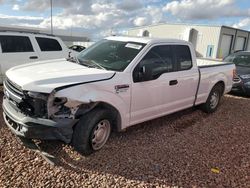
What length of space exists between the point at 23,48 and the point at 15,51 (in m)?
0.25

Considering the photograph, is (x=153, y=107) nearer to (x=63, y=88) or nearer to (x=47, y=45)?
(x=63, y=88)

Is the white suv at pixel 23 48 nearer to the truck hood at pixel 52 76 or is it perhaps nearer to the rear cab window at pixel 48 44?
the rear cab window at pixel 48 44

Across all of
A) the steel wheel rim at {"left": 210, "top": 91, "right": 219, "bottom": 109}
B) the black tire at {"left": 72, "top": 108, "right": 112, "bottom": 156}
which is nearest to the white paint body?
the black tire at {"left": 72, "top": 108, "right": 112, "bottom": 156}

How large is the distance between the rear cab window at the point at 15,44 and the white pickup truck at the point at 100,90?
9.93 ft

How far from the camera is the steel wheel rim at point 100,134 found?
377 centimetres

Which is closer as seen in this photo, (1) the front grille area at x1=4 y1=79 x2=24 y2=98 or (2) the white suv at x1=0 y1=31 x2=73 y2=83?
(1) the front grille area at x1=4 y1=79 x2=24 y2=98

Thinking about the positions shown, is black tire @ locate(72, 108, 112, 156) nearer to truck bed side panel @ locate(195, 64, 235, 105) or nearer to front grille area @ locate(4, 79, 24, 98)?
front grille area @ locate(4, 79, 24, 98)

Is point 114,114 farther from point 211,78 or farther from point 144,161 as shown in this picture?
point 211,78

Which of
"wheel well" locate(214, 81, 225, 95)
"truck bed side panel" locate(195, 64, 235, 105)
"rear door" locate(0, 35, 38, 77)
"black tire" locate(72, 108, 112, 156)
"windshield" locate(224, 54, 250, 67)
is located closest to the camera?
"black tire" locate(72, 108, 112, 156)

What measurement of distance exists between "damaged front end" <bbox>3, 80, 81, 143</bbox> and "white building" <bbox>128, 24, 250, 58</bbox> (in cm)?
2897

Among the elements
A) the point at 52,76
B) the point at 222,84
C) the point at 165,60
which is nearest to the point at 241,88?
the point at 222,84

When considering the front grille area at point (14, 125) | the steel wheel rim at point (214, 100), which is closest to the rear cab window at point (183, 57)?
the steel wheel rim at point (214, 100)

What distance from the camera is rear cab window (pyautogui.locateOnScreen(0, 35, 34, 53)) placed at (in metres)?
6.67

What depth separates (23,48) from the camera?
23.0 ft
